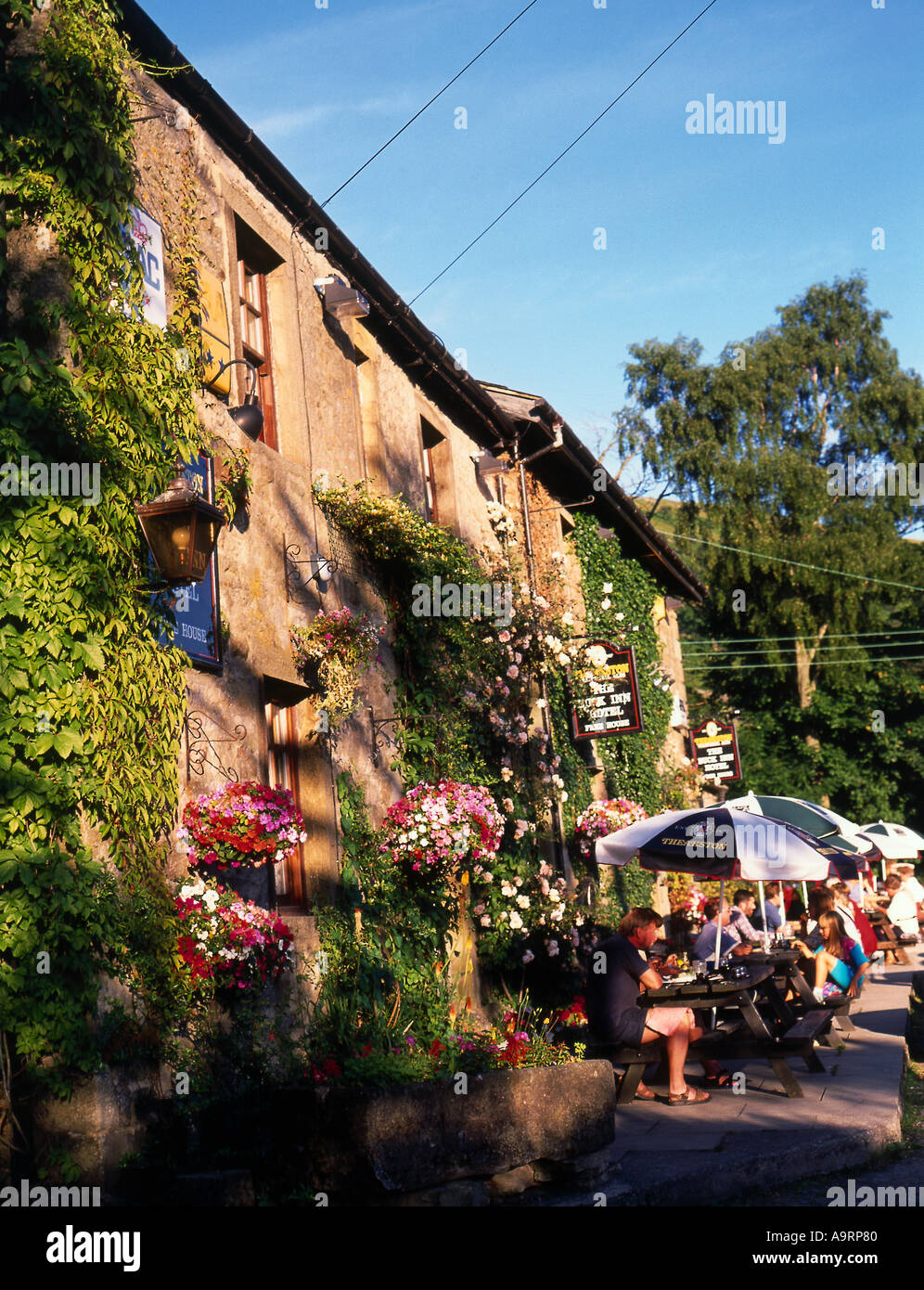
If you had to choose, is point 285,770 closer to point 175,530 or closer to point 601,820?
point 175,530

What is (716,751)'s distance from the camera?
825 inches

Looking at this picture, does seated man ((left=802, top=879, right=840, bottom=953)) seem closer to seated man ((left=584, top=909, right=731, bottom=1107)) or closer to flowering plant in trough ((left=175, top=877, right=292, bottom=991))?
seated man ((left=584, top=909, right=731, bottom=1107))

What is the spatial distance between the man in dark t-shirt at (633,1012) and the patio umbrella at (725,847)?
1.46 meters

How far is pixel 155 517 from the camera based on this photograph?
239 inches

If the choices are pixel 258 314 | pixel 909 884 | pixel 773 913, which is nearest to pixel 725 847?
pixel 258 314

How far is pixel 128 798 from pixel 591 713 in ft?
29.5

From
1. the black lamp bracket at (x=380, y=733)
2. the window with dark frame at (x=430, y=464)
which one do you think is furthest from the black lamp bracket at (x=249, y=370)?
the window with dark frame at (x=430, y=464)

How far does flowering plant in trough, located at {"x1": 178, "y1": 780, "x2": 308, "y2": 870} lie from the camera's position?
6324 millimetres

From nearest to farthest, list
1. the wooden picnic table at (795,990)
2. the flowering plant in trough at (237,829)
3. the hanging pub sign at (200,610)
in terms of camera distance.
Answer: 1. the flowering plant in trough at (237,829)
2. the hanging pub sign at (200,610)
3. the wooden picnic table at (795,990)

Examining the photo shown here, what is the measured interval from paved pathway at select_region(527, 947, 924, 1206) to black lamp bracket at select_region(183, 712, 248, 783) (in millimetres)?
2777

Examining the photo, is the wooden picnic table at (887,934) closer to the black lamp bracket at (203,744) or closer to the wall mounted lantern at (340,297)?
the wall mounted lantern at (340,297)

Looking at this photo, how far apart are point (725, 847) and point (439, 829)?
245cm

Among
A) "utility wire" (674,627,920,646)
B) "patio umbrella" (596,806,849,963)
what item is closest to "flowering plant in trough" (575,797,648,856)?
"patio umbrella" (596,806,849,963)

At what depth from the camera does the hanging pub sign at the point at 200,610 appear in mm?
6535
